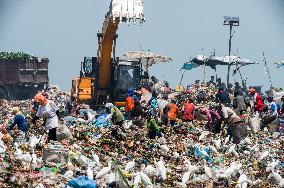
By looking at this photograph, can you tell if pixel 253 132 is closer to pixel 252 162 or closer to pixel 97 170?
pixel 252 162

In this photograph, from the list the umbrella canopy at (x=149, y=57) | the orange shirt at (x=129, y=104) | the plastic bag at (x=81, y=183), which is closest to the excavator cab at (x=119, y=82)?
the orange shirt at (x=129, y=104)

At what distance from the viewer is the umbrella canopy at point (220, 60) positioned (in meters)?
27.6

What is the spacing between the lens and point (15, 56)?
27578mm

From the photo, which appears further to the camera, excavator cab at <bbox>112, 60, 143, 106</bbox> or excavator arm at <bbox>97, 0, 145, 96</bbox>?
excavator cab at <bbox>112, 60, 143, 106</bbox>

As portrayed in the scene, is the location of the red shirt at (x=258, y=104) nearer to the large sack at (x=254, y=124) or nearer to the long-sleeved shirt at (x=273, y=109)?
the long-sleeved shirt at (x=273, y=109)

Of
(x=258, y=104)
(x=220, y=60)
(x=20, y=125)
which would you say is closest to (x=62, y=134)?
(x=20, y=125)

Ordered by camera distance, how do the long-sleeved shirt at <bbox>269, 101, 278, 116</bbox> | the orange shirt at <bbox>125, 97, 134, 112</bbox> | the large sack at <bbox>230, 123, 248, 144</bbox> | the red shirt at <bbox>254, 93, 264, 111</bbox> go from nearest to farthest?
the large sack at <bbox>230, 123, 248, 144</bbox>
the orange shirt at <bbox>125, 97, 134, 112</bbox>
the long-sleeved shirt at <bbox>269, 101, 278, 116</bbox>
the red shirt at <bbox>254, 93, 264, 111</bbox>

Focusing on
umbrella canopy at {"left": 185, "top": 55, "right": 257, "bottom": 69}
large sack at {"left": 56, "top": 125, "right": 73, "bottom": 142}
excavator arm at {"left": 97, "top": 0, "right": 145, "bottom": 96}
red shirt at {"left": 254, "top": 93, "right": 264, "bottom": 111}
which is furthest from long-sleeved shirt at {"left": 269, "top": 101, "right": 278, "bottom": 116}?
umbrella canopy at {"left": 185, "top": 55, "right": 257, "bottom": 69}

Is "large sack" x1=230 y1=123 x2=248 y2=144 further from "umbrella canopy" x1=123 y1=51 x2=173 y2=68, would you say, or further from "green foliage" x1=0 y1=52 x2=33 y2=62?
"green foliage" x1=0 y1=52 x2=33 y2=62

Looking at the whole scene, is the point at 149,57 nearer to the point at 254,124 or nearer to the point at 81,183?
the point at 254,124

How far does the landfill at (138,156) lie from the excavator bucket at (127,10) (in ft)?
9.09

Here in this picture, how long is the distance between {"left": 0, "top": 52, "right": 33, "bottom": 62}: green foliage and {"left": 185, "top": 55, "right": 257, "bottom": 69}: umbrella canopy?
7.53 meters

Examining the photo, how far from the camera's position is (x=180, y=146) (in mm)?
14141

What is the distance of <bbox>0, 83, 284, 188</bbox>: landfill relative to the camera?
32.2 ft
